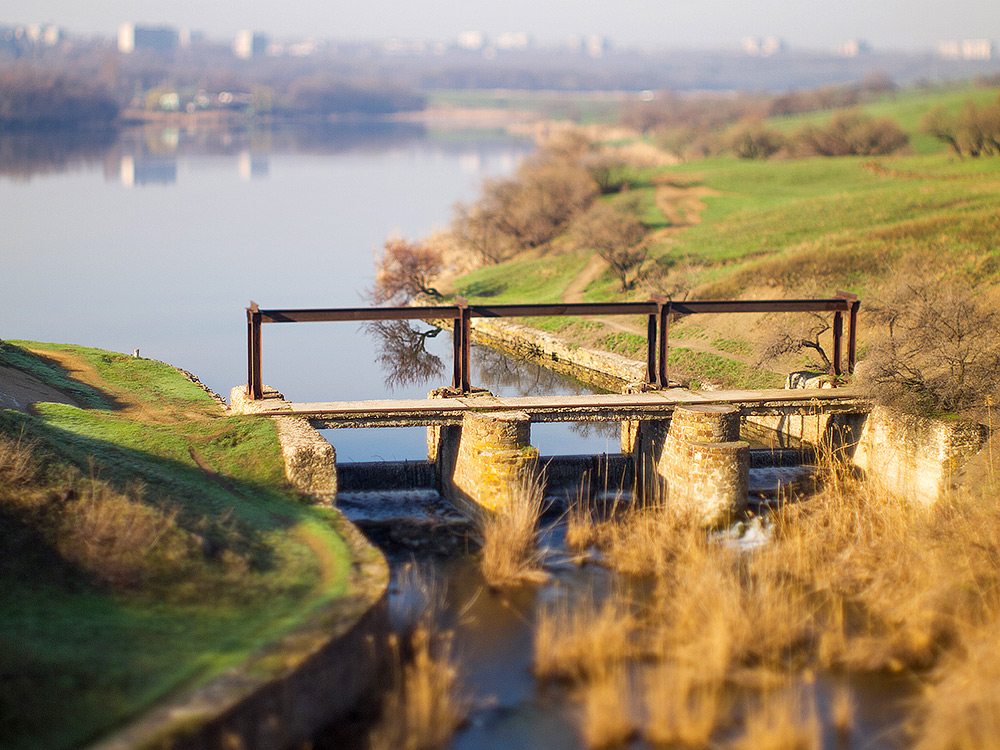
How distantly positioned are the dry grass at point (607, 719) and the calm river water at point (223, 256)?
1284 cm

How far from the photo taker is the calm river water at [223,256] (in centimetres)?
3425

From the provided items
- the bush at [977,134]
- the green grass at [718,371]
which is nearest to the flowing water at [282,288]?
the green grass at [718,371]

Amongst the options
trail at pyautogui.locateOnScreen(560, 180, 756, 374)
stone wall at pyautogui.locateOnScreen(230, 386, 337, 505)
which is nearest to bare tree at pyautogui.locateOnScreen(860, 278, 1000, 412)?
trail at pyautogui.locateOnScreen(560, 180, 756, 374)

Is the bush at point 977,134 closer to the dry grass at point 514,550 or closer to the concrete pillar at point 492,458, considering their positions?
the concrete pillar at point 492,458

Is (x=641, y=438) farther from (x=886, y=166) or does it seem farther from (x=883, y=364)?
(x=886, y=166)

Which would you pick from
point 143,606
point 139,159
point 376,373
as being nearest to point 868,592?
point 143,606

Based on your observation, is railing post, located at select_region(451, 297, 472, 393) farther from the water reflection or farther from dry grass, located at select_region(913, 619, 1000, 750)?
the water reflection

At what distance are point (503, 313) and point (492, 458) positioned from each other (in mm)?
3503

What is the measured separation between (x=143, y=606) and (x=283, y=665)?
217 centimetres

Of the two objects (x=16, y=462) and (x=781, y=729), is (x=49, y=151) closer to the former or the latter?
(x=16, y=462)

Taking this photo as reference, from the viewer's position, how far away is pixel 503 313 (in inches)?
795

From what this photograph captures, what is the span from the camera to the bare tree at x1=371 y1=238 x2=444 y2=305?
45750 millimetres

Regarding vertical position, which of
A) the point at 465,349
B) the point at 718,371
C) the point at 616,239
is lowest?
the point at 718,371

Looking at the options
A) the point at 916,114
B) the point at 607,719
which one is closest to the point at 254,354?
the point at 607,719
